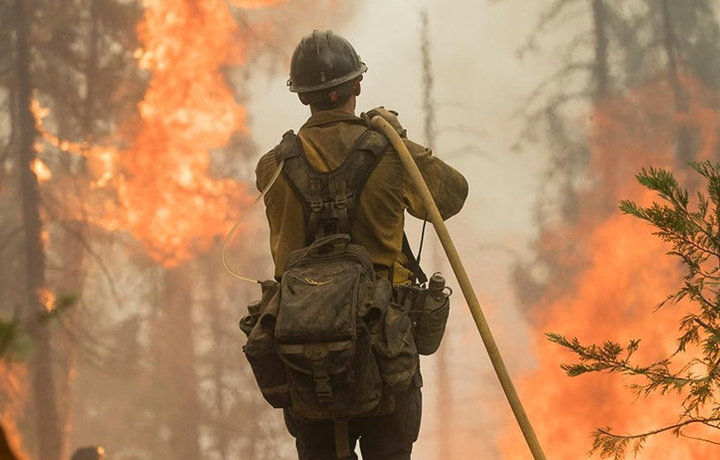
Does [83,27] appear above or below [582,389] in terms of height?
above

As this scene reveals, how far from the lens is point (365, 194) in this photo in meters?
3.92

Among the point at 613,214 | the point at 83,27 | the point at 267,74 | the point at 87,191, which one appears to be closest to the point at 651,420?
the point at 613,214

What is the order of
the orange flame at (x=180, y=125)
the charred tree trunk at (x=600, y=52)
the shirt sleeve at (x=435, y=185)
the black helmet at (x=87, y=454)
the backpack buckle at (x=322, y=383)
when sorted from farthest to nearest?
the orange flame at (x=180, y=125) < the charred tree trunk at (x=600, y=52) < the black helmet at (x=87, y=454) < the shirt sleeve at (x=435, y=185) < the backpack buckle at (x=322, y=383)

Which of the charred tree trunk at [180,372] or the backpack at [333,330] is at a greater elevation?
the charred tree trunk at [180,372]

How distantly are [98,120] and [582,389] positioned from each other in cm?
600

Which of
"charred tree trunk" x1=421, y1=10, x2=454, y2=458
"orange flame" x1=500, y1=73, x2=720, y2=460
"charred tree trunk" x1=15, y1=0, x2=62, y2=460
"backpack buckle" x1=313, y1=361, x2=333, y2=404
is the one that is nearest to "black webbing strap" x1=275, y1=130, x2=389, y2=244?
"backpack buckle" x1=313, y1=361, x2=333, y2=404

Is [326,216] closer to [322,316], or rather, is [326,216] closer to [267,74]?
[322,316]

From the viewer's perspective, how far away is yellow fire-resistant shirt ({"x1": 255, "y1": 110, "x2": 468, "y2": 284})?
13.0 feet

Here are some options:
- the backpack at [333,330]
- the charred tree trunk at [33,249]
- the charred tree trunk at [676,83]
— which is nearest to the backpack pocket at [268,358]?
the backpack at [333,330]

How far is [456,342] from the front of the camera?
39.5 feet

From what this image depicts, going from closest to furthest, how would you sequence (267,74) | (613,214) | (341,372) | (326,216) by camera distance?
(341,372) < (326,216) < (613,214) < (267,74)

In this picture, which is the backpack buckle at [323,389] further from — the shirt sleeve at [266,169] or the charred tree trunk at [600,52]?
the charred tree trunk at [600,52]

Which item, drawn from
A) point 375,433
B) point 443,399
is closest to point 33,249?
point 443,399

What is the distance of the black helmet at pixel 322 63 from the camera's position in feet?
13.4
